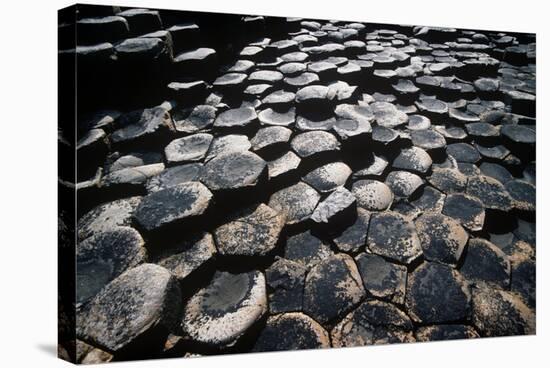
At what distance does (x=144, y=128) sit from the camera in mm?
1414

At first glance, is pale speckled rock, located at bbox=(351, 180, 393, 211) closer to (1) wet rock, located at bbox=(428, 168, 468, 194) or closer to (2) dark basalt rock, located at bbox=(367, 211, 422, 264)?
(2) dark basalt rock, located at bbox=(367, 211, 422, 264)

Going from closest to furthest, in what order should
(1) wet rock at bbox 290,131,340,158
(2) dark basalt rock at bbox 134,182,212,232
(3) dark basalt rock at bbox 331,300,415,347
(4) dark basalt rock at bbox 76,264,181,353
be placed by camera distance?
(4) dark basalt rock at bbox 76,264,181,353 → (2) dark basalt rock at bbox 134,182,212,232 → (3) dark basalt rock at bbox 331,300,415,347 → (1) wet rock at bbox 290,131,340,158

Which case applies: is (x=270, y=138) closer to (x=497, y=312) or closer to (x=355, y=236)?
(x=355, y=236)

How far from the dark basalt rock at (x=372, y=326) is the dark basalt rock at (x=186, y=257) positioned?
1.79ft

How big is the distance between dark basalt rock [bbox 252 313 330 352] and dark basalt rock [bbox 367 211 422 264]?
0.38 meters

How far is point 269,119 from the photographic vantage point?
155 cm

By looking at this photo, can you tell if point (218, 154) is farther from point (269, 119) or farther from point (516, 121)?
point (516, 121)

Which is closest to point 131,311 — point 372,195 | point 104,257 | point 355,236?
point 104,257

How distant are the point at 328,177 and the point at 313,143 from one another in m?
0.15

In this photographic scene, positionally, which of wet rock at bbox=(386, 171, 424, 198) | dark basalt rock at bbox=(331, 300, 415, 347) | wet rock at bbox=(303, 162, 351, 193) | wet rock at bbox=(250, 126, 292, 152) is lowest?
dark basalt rock at bbox=(331, 300, 415, 347)

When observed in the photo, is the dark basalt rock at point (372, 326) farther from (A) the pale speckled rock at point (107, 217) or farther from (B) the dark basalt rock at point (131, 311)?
(A) the pale speckled rock at point (107, 217)

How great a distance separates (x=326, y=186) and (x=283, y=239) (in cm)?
27

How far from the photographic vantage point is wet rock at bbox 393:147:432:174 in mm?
1642

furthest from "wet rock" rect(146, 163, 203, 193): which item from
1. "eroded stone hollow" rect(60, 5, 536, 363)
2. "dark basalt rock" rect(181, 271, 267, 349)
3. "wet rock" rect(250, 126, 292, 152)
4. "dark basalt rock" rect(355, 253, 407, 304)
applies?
"dark basalt rock" rect(355, 253, 407, 304)
